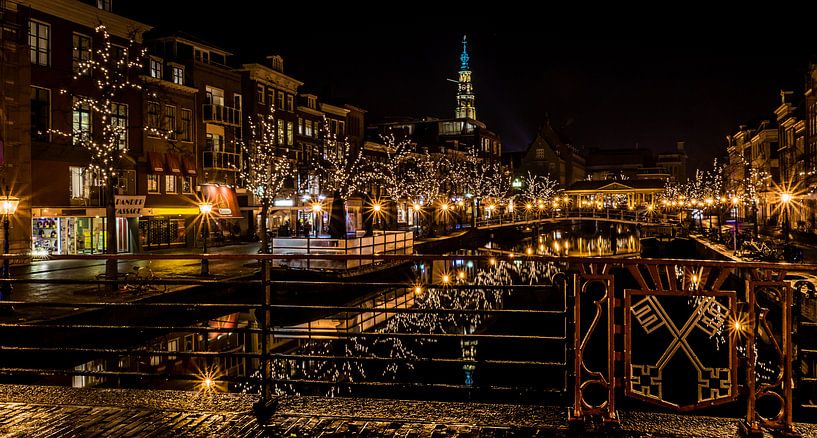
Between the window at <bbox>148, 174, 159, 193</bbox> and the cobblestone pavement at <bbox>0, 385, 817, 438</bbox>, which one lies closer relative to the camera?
the cobblestone pavement at <bbox>0, 385, 817, 438</bbox>

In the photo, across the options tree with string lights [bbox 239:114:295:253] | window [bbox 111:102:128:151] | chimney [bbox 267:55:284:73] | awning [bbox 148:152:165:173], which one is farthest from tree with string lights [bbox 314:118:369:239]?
window [bbox 111:102:128:151]

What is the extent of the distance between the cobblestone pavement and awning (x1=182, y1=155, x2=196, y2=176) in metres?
38.8

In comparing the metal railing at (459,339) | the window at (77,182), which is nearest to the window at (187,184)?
the window at (77,182)

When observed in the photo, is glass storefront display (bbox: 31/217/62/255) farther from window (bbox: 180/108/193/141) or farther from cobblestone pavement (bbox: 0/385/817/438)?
cobblestone pavement (bbox: 0/385/817/438)

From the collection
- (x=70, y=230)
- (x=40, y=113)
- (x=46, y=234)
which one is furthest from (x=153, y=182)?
(x=40, y=113)

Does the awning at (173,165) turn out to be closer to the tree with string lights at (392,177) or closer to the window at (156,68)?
the window at (156,68)

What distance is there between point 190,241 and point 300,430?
41823 millimetres

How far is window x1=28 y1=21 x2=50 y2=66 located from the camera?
32219 millimetres

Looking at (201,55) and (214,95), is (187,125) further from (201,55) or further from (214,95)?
(201,55)

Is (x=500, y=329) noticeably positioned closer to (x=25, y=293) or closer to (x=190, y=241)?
(x=25, y=293)

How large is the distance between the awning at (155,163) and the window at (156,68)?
17.2 ft

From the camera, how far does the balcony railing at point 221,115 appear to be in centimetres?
4647

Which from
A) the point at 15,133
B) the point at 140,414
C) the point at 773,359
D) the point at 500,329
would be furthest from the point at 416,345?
the point at 15,133

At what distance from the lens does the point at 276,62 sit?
5625 cm
